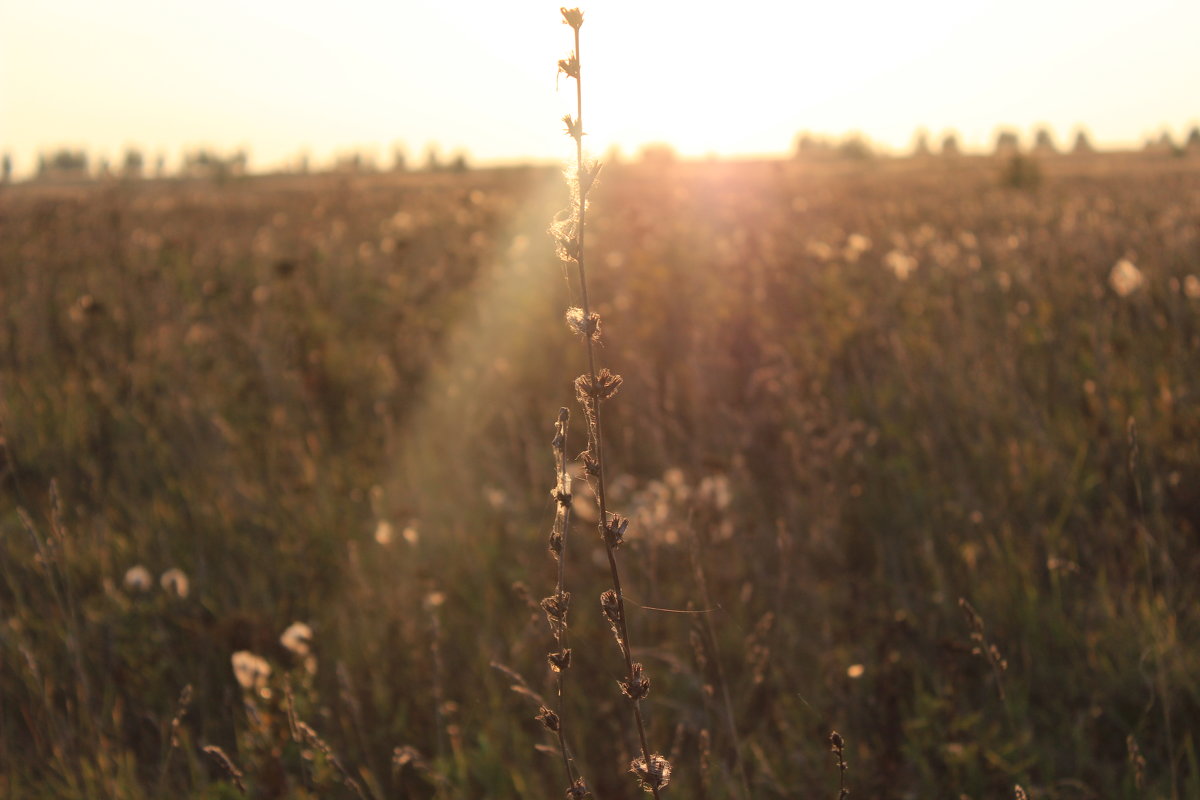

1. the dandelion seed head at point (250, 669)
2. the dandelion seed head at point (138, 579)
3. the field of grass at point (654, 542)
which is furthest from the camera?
the dandelion seed head at point (138, 579)

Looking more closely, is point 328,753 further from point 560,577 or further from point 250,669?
point 250,669

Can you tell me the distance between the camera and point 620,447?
3455 mm

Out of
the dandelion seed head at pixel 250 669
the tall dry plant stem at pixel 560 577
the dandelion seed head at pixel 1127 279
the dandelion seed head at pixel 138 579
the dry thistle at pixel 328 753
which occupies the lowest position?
the dandelion seed head at pixel 250 669

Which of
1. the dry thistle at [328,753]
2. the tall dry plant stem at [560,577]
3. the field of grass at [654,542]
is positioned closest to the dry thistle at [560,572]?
the tall dry plant stem at [560,577]

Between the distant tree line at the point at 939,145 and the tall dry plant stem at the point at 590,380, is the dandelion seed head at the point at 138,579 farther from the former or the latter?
the distant tree line at the point at 939,145

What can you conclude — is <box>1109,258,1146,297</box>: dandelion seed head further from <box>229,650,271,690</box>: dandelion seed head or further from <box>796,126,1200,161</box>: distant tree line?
<box>796,126,1200,161</box>: distant tree line

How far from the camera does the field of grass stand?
1.80 meters

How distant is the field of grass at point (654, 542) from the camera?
70.8 inches

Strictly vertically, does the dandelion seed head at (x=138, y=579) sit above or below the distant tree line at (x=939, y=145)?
below

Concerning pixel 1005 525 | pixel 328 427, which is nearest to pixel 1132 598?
pixel 1005 525

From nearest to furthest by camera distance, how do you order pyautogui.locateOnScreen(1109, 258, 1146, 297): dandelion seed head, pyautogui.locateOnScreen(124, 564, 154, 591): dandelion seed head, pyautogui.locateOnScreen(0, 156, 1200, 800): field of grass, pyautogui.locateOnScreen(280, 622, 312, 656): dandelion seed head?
pyautogui.locateOnScreen(0, 156, 1200, 800): field of grass → pyautogui.locateOnScreen(280, 622, 312, 656): dandelion seed head → pyautogui.locateOnScreen(124, 564, 154, 591): dandelion seed head → pyautogui.locateOnScreen(1109, 258, 1146, 297): dandelion seed head

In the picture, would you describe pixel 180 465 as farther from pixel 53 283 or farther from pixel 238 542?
pixel 53 283

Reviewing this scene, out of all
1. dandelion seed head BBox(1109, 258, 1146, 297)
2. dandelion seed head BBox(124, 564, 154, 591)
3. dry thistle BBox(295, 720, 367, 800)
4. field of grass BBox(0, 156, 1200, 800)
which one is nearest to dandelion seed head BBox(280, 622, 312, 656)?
field of grass BBox(0, 156, 1200, 800)

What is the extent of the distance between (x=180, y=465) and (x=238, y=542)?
821 mm
